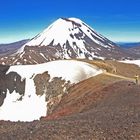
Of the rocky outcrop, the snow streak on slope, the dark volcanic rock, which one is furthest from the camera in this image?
the dark volcanic rock

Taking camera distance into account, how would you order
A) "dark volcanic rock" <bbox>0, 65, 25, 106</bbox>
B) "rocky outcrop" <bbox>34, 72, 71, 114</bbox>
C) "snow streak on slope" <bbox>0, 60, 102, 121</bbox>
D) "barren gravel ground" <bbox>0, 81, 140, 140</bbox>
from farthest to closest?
"dark volcanic rock" <bbox>0, 65, 25, 106</bbox> < "snow streak on slope" <bbox>0, 60, 102, 121</bbox> < "rocky outcrop" <bbox>34, 72, 71, 114</bbox> < "barren gravel ground" <bbox>0, 81, 140, 140</bbox>

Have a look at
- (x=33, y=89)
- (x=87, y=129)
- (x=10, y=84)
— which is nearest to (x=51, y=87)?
(x=33, y=89)

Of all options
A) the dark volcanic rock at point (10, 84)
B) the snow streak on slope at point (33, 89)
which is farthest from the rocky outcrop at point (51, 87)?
the dark volcanic rock at point (10, 84)

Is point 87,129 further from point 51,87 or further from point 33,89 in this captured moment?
point 33,89

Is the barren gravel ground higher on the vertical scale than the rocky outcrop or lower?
higher

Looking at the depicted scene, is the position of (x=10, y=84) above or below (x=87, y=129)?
below

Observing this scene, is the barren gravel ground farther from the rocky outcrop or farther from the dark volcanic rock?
the dark volcanic rock

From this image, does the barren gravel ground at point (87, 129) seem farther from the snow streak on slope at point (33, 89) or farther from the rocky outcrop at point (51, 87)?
the snow streak on slope at point (33, 89)

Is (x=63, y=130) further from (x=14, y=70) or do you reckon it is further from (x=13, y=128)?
(x=14, y=70)

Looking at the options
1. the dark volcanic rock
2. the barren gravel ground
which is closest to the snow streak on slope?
the dark volcanic rock
